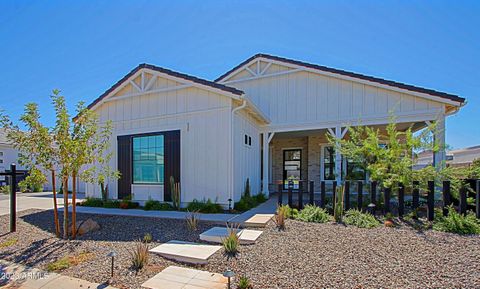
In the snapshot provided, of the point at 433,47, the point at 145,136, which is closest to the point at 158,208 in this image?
the point at 145,136

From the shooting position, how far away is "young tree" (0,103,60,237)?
496 centimetres

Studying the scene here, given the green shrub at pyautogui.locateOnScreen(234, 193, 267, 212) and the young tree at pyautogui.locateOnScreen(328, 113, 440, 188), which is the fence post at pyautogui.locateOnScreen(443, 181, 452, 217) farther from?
the green shrub at pyautogui.locateOnScreen(234, 193, 267, 212)

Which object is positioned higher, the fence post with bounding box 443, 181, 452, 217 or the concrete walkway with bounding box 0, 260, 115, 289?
Result: the fence post with bounding box 443, 181, 452, 217

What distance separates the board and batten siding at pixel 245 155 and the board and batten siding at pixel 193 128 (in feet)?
1.65

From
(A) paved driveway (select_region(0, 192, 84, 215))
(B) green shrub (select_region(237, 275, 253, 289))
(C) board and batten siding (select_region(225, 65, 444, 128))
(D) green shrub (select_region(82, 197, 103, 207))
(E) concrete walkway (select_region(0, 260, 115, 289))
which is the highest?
(C) board and batten siding (select_region(225, 65, 444, 128))

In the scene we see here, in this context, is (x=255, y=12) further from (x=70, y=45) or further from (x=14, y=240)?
(x=14, y=240)

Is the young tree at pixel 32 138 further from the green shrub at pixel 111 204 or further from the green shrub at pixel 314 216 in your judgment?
the green shrub at pixel 314 216

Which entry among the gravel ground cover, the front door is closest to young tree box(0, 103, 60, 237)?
the gravel ground cover

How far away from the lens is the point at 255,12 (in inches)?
321

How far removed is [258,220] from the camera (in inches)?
238

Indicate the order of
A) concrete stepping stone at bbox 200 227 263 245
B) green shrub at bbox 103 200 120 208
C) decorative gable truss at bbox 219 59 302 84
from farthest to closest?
decorative gable truss at bbox 219 59 302 84 < green shrub at bbox 103 200 120 208 < concrete stepping stone at bbox 200 227 263 245

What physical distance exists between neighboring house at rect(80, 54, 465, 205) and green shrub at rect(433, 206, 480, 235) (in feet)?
11.2

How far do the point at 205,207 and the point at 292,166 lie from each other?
749 cm

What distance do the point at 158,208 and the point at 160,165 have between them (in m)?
1.47
